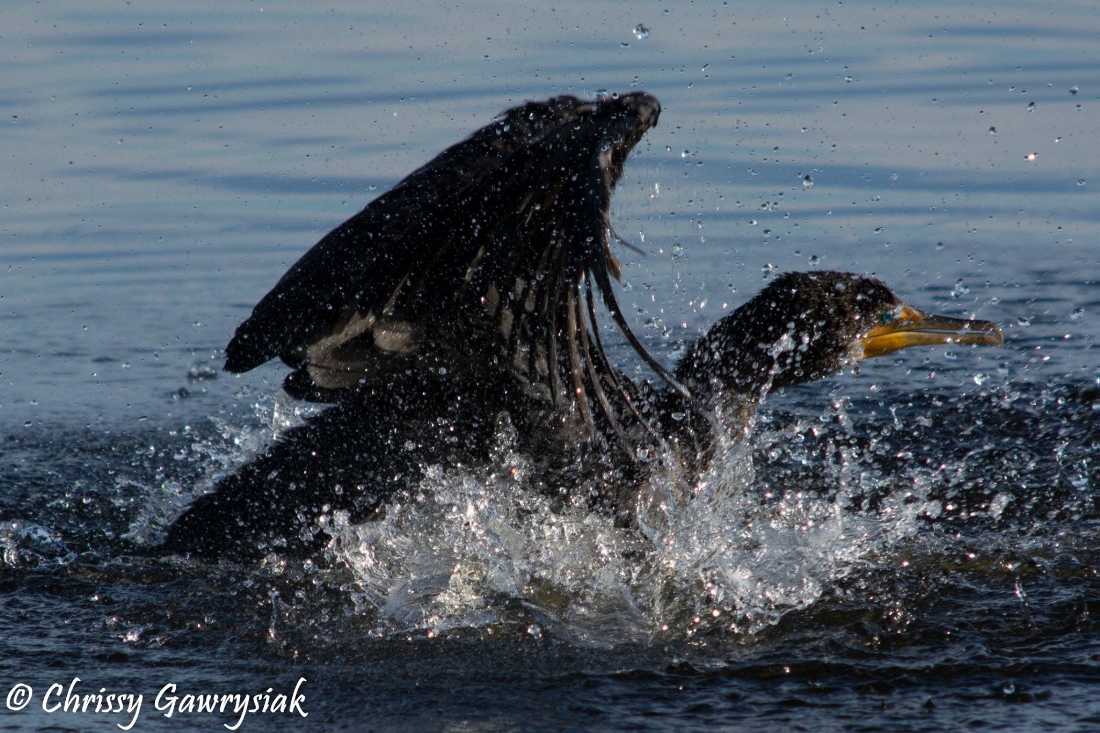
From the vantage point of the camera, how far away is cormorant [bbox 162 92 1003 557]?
4320 millimetres

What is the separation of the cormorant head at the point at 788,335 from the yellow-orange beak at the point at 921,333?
7 cm

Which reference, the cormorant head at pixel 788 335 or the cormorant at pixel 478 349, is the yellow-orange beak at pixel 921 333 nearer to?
the cormorant head at pixel 788 335

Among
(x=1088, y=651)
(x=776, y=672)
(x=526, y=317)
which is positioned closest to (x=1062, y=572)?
(x=1088, y=651)

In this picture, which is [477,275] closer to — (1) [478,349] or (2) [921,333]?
(1) [478,349]

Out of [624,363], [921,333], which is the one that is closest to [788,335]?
[921,333]

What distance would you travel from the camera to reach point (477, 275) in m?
4.46

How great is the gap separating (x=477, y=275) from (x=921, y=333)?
7.48 ft

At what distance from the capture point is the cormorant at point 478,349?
4.32 m

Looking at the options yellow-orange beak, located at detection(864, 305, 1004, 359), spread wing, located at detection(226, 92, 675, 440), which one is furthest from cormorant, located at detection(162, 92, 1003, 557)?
yellow-orange beak, located at detection(864, 305, 1004, 359)

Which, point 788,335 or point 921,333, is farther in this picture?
point 921,333

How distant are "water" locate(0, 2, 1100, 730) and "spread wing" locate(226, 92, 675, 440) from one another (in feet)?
0.95

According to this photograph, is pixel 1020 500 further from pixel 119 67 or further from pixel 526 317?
pixel 119 67

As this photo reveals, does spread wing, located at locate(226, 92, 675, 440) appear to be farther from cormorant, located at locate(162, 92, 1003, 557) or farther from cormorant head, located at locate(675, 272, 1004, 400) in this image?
cormorant head, located at locate(675, 272, 1004, 400)

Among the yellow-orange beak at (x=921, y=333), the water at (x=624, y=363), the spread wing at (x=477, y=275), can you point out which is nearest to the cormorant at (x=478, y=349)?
the spread wing at (x=477, y=275)
